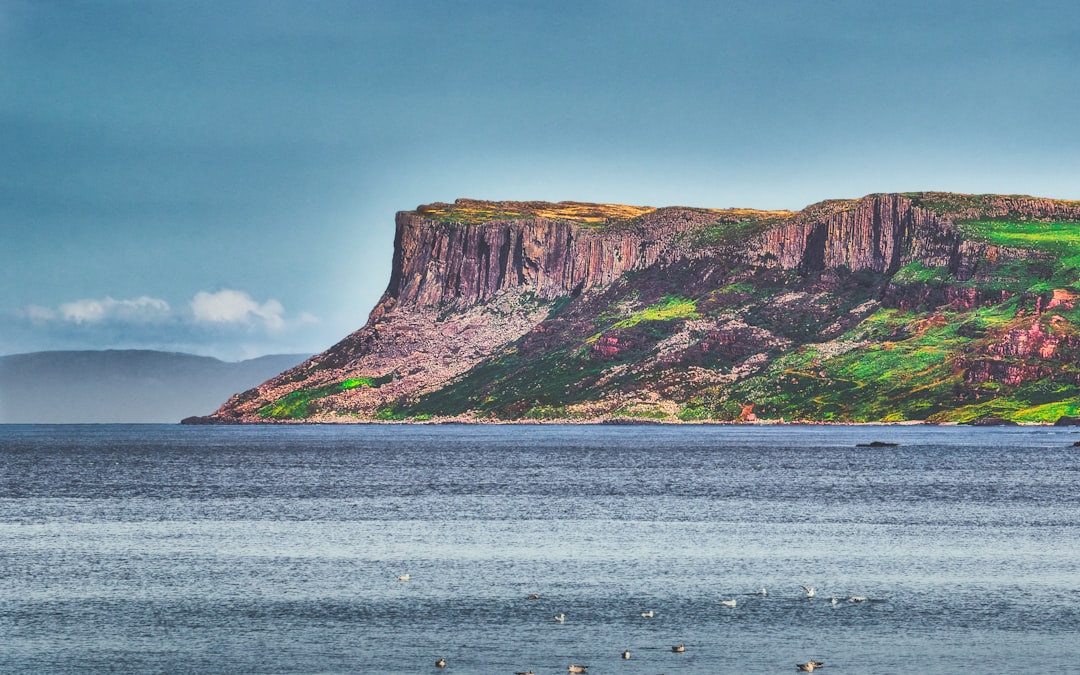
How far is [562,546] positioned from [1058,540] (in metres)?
32.0

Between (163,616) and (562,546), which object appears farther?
(562,546)

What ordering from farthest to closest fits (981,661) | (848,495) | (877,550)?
(848,495)
(877,550)
(981,661)

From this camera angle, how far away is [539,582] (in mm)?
72375

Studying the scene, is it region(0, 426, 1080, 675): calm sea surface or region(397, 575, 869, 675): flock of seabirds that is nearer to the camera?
region(397, 575, 869, 675): flock of seabirds

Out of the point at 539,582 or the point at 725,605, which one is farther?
the point at 539,582

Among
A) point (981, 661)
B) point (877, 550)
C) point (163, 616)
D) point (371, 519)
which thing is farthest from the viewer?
point (371, 519)

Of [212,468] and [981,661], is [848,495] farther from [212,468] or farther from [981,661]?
[212,468]

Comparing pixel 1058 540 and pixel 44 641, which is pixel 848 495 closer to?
pixel 1058 540

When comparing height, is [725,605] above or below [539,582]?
below

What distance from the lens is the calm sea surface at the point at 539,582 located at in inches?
2116

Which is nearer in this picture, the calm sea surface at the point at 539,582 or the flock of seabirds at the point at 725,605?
the flock of seabirds at the point at 725,605

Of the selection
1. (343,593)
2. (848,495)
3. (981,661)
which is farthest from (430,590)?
(848,495)

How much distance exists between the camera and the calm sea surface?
5375cm

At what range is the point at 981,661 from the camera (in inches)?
2047
